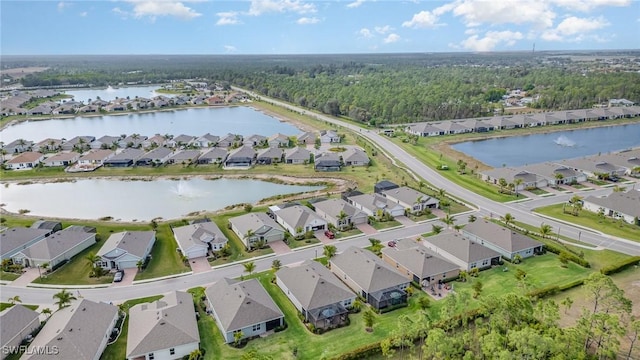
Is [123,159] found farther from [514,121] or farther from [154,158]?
[514,121]

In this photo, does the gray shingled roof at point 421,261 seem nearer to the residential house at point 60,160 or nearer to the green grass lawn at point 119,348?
the green grass lawn at point 119,348

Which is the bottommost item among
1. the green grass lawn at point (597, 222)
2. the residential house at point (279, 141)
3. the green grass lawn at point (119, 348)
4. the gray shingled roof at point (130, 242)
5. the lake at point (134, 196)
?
the green grass lawn at point (597, 222)

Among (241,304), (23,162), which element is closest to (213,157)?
(23,162)

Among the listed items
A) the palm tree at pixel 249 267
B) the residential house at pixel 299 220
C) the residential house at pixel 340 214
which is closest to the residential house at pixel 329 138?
the residential house at pixel 340 214

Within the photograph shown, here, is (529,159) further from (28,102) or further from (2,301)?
(28,102)

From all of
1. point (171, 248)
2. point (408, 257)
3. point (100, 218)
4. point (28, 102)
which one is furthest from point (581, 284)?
point (28, 102)

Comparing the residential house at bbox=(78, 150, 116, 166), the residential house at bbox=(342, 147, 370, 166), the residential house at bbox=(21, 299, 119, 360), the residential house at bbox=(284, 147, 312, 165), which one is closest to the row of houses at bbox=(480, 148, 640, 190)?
the residential house at bbox=(342, 147, 370, 166)
